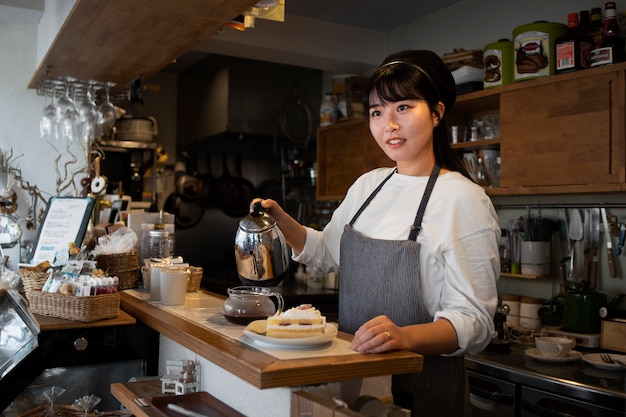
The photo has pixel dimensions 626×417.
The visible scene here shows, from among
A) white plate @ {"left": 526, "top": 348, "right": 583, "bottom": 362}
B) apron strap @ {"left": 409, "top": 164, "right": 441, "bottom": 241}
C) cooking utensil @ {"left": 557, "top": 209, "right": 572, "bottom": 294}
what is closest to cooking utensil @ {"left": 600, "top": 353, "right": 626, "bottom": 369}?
white plate @ {"left": 526, "top": 348, "right": 583, "bottom": 362}

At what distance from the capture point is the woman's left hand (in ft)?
4.73

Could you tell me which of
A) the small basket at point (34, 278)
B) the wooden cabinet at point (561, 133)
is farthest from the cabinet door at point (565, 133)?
the small basket at point (34, 278)

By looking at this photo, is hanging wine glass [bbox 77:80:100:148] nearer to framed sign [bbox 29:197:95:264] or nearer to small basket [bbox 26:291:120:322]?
framed sign [bbox 29:197:95:264]

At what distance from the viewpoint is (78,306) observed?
6.95 feet

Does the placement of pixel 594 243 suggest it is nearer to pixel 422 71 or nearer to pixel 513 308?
pixel 513 308

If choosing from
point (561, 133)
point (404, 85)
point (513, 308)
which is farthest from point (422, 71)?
point (513, 308)

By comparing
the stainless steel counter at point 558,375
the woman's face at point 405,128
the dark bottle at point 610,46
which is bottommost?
the stainless steel counter at point 558,375

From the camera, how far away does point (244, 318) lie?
71.3 inches

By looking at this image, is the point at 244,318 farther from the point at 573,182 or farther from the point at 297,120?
the point at 297,120

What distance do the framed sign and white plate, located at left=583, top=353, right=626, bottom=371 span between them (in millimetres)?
2428

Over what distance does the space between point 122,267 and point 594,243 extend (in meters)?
2.48

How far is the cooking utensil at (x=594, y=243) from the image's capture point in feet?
11.5

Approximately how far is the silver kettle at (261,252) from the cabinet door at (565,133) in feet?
6.36

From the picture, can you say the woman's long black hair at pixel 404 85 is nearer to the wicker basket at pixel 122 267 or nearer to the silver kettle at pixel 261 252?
the silver kettle at pixel 261 252
